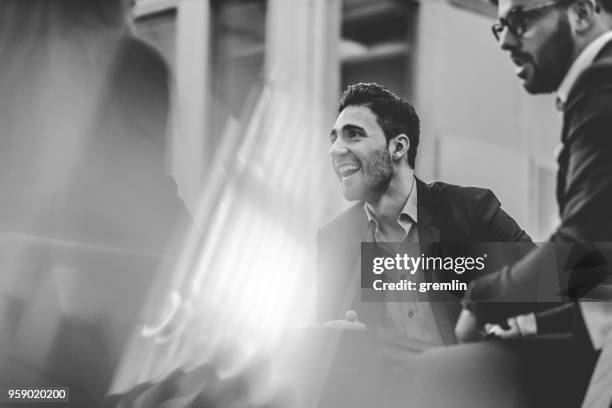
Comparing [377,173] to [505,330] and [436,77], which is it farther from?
[505,330]

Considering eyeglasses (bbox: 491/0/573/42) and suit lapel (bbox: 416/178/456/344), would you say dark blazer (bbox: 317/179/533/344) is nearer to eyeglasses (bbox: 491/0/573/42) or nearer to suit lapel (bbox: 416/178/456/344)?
suit lapel (bbox: 416/178/456/344)

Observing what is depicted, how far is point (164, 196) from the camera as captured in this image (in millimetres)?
2918

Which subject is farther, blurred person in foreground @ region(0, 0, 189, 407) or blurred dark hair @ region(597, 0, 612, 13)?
blurred person in foreground @ region(0, 0, 189, 407)

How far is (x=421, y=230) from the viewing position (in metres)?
2.82

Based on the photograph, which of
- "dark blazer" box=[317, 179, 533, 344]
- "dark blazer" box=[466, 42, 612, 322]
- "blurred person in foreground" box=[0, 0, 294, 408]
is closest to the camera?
"dark blazer" box=[466, 42, 612, 322]

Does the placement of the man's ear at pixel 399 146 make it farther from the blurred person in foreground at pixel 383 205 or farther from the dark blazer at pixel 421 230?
the dark blazer at pixel 421 230

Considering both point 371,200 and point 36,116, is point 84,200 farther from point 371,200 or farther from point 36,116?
point 371,200

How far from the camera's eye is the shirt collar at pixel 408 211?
2842mm

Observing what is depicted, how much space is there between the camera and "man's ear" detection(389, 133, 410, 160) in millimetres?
2828

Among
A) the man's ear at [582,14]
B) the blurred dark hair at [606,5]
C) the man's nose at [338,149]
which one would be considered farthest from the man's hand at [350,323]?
the blurred dark hair at [606,5]

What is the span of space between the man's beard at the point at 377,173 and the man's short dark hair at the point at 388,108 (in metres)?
0.07

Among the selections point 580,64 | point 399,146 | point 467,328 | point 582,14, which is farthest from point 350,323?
point 582,14

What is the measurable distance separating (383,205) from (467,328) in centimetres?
52

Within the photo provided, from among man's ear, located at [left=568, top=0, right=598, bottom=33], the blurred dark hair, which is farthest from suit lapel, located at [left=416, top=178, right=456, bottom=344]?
the blurred dark hair
